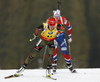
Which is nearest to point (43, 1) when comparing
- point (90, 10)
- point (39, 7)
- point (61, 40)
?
point (39, 7)

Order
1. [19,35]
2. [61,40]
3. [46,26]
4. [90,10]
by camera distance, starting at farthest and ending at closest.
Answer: [19,35] < [90,10] < [61,40] < [46,26]

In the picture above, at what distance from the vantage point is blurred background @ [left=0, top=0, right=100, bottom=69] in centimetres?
2058

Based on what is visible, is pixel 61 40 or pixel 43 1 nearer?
pixel 61 40

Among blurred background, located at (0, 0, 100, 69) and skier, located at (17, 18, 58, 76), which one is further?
blurred background, located at (0, 0, 100, 69)

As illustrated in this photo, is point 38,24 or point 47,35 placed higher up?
point 38,24

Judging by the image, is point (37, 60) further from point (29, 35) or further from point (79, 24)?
point (79, 24)

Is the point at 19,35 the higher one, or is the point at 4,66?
the point at 19,35

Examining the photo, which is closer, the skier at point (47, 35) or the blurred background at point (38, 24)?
the skier at point (47, 35)

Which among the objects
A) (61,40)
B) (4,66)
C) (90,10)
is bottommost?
(4,66)

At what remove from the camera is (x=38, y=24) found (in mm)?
20375

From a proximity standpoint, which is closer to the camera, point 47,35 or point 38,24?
point 47,35

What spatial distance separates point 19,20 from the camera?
22469mm

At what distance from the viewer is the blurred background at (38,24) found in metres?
20.6

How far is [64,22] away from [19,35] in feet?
53.8
